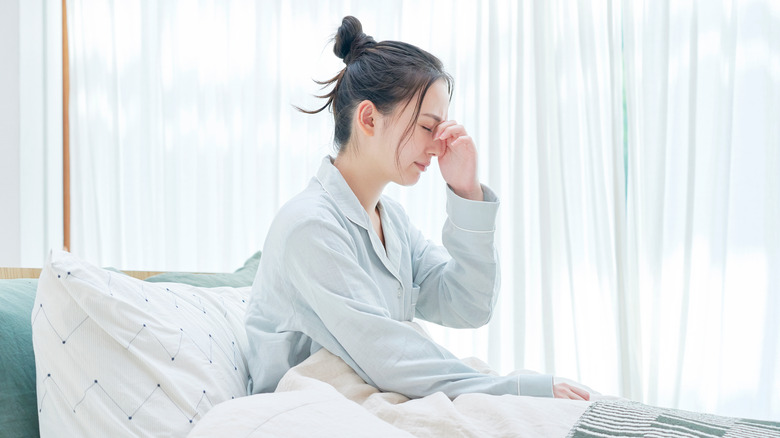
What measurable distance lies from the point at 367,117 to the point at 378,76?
82 mm

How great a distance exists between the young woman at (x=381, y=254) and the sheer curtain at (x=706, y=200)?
4.18ft

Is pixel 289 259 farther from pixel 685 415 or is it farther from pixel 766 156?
pixel 766 156

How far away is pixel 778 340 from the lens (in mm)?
A: 2242

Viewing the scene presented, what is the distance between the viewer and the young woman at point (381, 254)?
975mm

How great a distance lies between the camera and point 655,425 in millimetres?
687

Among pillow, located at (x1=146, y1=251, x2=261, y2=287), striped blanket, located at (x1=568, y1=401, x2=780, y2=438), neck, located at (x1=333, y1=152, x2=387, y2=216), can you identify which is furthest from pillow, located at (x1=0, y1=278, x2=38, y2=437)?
striped blanket, located at (x1=568, y1=401, x2=780, y2=438)

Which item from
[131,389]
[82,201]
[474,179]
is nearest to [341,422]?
[131,389]

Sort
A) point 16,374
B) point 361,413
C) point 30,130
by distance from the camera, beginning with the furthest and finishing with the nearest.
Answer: point 30,130 → point 16,374 → point 361,413

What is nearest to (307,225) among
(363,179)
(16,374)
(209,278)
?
(363,179)

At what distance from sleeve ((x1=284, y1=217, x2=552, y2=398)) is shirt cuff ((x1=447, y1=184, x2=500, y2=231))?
0.32m

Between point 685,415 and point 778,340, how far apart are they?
1.79m

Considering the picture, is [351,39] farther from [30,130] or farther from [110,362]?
[30,130]

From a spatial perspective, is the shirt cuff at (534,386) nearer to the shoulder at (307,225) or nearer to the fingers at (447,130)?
the shoulder at (307,225)

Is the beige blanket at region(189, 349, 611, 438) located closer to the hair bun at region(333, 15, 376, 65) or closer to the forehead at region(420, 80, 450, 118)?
the forehead at region(420, 80, 450, 118)
